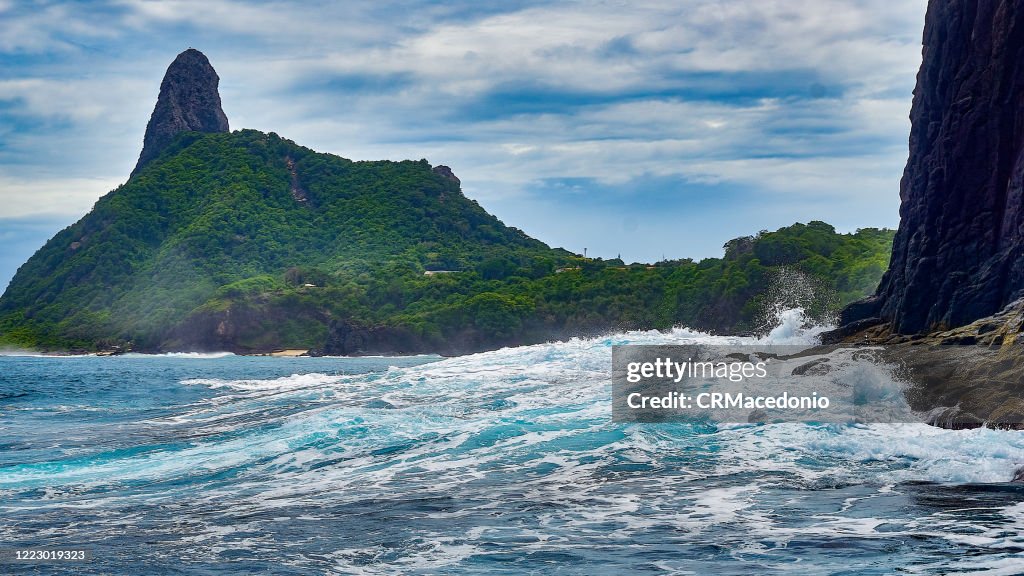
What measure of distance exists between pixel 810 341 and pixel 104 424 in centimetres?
3018

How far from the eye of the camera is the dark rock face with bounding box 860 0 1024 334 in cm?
2992

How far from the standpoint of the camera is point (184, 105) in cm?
18400

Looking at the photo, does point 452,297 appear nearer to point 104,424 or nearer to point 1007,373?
point 104,424

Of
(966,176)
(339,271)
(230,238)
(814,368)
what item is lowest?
(814,368)

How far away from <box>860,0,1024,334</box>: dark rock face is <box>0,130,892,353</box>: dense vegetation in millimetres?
46059

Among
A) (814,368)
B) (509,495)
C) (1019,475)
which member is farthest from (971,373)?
(509,495)

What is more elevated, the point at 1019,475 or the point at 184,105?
the point at 184,105

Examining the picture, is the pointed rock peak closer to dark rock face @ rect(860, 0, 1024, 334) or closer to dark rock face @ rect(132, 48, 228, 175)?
dark rock face @ rect(132, 48, 228, 175)

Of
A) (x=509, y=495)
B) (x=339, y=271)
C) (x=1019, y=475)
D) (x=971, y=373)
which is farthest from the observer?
(x=339, y=271)

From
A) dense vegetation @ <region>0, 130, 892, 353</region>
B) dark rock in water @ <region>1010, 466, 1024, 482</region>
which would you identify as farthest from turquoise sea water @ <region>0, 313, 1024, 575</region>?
dense vegetation @ <region>0, 130, 892, 353</region>

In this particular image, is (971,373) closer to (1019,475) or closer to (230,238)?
(1019,475)

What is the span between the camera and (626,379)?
29.5 meters

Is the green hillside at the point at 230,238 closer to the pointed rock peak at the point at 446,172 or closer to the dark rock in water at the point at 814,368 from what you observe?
the pointed rock peak at the point at 446,172

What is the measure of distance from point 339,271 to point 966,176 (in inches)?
4527
